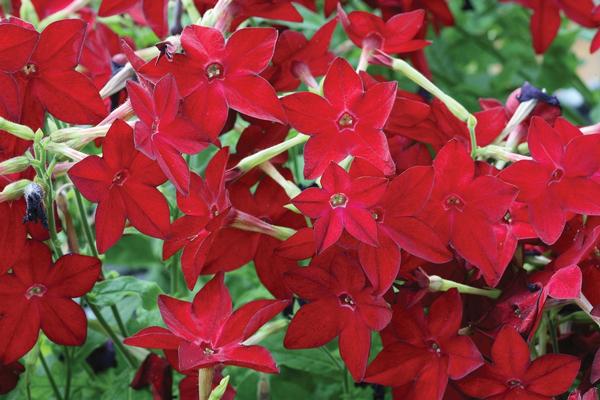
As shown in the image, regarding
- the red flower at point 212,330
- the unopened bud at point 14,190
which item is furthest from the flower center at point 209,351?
the unopened bud at point 14,190

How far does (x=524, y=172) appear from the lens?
0.77m

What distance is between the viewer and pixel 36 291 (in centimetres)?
83

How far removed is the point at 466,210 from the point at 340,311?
142 millimetres

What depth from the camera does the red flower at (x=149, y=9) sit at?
981 millimetres

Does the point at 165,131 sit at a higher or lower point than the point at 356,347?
higher

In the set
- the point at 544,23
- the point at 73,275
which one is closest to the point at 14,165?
the point at 73,275

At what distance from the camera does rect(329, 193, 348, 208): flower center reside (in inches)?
28.4

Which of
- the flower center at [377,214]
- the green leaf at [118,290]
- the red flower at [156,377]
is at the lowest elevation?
the red flower at [156,377]

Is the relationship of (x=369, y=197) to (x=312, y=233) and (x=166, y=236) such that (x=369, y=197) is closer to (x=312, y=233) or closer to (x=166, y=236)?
(x=312, y=233)

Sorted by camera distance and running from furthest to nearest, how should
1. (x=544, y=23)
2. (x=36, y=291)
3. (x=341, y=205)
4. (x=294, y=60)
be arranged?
(x=544, y=23)
(x=294, y=60)
(x=36, y=291)
(x=341, y=205)

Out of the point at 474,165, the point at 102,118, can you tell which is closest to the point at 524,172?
the point at 474,165

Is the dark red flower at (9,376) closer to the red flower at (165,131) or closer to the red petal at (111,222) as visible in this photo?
the red petal at (111,222)

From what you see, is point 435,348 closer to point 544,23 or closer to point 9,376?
point 9,376

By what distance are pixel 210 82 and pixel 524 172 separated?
11.0 inches
